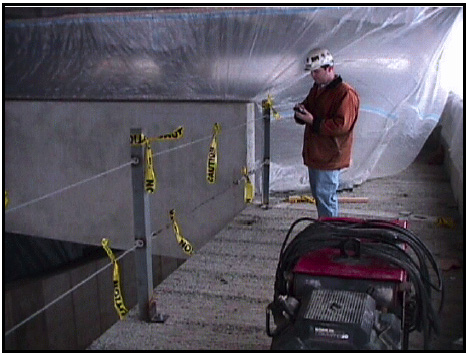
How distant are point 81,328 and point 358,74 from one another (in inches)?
185

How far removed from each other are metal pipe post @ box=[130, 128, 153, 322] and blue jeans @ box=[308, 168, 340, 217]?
4.87ft

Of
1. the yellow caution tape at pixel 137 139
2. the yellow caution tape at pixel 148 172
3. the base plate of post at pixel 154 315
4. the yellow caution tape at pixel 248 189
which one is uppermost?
the yellow caution tape at pixel 137 139

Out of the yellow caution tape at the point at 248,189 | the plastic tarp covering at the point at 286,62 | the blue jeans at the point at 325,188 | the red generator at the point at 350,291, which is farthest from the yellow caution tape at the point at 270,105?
the red generator at the point at 350,291

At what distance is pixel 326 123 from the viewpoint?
136 inches

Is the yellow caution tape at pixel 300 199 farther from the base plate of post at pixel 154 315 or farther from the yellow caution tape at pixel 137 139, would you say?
→ the yellow caution tape at pixel 137 139

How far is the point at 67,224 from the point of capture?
649 centimetres

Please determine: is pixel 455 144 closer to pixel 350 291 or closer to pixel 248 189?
pixel 248 189

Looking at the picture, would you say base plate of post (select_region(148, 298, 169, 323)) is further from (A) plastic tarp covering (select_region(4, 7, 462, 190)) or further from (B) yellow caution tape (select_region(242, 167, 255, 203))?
(A) plastic tarp covering (select_region(4, 7, 462, 190))

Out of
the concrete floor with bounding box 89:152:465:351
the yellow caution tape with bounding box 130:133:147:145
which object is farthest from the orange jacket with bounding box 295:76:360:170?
the yellow caution tape with bounding box 130:133:147:145

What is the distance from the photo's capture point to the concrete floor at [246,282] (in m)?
2.54

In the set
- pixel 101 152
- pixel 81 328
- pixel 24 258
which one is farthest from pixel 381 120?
pixel 24 258

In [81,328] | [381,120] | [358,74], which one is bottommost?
[81,328]

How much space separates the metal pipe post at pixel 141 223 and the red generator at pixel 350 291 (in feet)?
2.80

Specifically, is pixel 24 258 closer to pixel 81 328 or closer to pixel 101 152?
pixel 81 328
